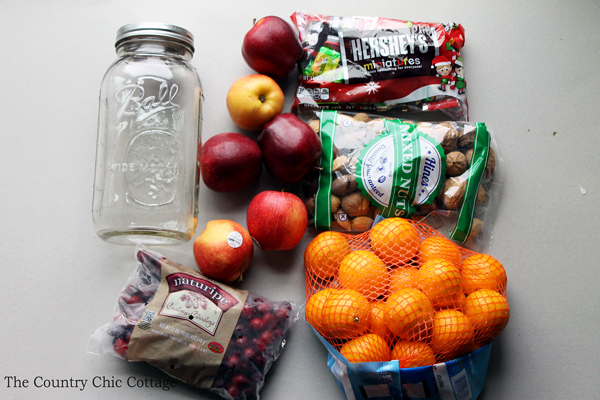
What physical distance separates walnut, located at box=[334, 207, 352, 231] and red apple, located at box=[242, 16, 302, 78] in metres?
0.39

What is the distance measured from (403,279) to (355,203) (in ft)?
0.74

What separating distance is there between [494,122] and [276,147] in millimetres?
629

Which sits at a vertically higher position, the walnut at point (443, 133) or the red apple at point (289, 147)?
the walnut at point (443, 133)

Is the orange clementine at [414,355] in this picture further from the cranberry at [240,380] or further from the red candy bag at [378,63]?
the red candy bag at [378,63]

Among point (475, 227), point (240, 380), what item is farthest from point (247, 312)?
point (475, 227)

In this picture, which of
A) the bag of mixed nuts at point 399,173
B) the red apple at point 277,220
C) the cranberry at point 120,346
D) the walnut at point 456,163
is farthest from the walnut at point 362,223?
the cranberry at point 120,346

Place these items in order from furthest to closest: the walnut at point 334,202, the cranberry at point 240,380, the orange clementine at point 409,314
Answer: the walnut at point 334,202, the cranberry at point 240,380, the orange clementine at point 409,314

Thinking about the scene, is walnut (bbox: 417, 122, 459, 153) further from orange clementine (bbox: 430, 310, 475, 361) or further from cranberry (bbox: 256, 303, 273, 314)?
cranberry (bbox: 256, 303, 273, 314)

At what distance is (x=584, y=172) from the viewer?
1.08 meters

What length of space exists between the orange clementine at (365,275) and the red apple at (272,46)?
52cm

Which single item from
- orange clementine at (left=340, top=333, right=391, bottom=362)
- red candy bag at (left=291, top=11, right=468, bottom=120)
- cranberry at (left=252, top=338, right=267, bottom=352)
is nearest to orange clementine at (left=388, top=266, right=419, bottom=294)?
orange clementine at (left=340, top=333, right=391, bottom=362)

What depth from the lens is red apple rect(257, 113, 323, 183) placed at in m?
0.91

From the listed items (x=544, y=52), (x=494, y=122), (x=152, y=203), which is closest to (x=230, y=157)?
(x=152, y=203)

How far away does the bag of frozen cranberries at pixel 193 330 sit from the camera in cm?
85
